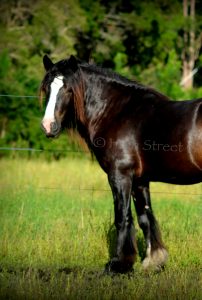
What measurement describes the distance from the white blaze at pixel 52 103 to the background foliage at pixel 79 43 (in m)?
8.25

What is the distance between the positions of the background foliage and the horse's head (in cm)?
812

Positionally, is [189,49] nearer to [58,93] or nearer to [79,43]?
[79,43]

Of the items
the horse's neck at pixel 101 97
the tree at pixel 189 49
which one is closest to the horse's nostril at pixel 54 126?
the horse's neck at pixel 101 97

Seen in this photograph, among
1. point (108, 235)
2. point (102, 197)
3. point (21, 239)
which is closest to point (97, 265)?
point (108, 235)

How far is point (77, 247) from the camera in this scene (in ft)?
23.5

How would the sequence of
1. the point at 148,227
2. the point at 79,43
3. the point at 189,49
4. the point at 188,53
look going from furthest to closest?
1. the point at 188,53
2. the point at 189,49
3. the point at 79,43
4. the point at 148,227

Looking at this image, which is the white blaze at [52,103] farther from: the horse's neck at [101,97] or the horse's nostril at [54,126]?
the horse's neck at [101,97]

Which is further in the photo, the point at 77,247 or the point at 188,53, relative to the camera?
the point at 188,53

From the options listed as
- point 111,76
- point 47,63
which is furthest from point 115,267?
point 47,63

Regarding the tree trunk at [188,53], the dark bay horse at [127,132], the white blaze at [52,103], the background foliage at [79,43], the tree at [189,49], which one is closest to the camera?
the dark bay horse at [127,132]

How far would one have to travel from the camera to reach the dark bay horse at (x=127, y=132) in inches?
242

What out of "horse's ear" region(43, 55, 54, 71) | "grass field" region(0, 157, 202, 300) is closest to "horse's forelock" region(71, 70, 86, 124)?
"horse's ear" region(43, 55, 54, 71)

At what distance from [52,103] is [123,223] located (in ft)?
4.69

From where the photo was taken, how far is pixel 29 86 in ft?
56.5
